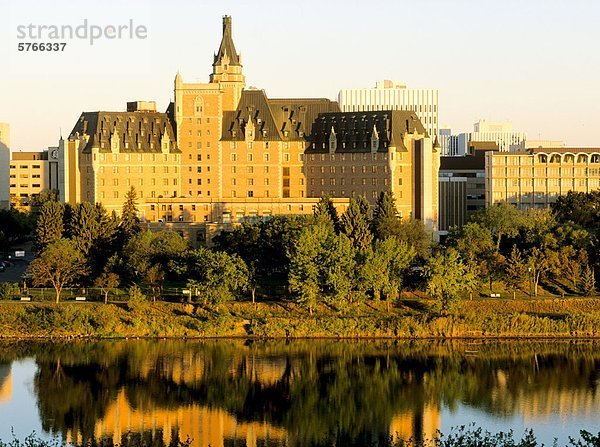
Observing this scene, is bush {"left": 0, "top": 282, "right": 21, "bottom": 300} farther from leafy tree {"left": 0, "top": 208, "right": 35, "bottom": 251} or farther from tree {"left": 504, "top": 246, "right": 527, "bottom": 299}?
tree {"left": 504, "top": 246, "right": 527, "bottom": 299}

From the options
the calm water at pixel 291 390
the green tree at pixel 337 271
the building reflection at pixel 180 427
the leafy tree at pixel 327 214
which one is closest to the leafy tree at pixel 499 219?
the leafy tree at pixel 327 214

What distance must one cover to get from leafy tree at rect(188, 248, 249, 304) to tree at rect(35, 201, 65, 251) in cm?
1831

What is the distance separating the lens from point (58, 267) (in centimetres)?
10219

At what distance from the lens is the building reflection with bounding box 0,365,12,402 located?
249 feet

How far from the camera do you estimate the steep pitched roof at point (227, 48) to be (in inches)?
5679

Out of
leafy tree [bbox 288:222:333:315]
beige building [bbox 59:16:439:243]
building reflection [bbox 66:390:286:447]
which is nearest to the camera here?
building reflection [bbox 66:390:286:447]

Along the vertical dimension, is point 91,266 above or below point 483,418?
above

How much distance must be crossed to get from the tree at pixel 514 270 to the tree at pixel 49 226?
39.0 meters

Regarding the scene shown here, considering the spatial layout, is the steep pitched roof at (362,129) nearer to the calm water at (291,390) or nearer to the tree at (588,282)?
the tree at (588,282)

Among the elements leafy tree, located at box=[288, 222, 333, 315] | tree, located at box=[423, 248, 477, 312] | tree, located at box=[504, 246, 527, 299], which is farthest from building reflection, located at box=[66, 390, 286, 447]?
tree, located at box=[504, 246, 527, 299]

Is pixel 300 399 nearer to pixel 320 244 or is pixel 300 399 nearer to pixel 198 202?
pixel 320 244

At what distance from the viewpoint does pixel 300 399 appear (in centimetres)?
7581

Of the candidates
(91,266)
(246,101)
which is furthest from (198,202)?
(91,266)

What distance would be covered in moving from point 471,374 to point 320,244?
22191 millimetres
